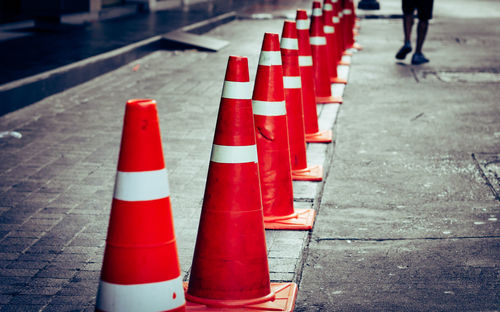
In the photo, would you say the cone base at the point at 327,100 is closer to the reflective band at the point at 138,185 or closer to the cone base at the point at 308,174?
the cone base at the point at 308,174

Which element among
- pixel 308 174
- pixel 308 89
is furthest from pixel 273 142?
pixel 308 89

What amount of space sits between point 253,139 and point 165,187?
82 cm

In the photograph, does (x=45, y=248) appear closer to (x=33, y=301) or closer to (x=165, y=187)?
(x=33, y=301)

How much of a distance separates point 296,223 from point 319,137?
2233mm

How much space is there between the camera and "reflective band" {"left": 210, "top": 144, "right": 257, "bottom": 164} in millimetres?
3354

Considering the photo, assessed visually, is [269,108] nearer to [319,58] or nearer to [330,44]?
[319,58]

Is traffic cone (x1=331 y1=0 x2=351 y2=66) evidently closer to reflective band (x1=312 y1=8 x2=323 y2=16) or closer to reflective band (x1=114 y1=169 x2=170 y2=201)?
reflective band (x1=312 y1=8 x2=323 y2=16)

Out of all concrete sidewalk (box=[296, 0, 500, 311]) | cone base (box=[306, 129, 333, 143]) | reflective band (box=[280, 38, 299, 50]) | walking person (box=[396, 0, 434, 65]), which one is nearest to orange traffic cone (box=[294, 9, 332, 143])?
cone base (box=[306, 129, 333, 143])

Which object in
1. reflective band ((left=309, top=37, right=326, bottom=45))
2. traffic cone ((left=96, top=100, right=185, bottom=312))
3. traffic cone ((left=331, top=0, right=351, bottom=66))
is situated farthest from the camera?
traffic cone ((left=331, top=0, right=351, bottom=66))

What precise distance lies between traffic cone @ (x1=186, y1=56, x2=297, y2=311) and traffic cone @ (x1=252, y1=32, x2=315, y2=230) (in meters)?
1.06

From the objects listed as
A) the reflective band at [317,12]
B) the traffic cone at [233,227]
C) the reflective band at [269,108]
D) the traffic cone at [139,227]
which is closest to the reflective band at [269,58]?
the reflective band at [269,108]

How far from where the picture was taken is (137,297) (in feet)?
8.57

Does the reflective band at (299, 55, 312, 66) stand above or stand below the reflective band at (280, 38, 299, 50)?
below

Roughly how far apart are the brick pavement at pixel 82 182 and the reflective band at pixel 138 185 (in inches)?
37.9
